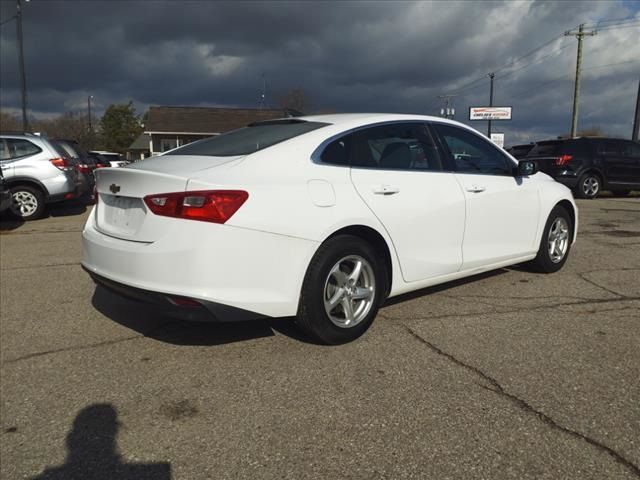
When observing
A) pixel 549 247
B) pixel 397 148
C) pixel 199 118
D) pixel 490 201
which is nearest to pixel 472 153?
pixel 490 201

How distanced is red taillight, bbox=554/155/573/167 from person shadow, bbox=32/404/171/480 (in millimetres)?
13968

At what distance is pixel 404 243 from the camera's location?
377cm

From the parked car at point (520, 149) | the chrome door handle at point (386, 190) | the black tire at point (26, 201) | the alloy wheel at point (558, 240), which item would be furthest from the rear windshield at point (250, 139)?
the parked car at point (520, 149)

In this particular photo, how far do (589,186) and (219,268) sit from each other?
45.9 feet

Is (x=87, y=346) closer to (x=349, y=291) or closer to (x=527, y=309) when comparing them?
(x=349, y=291)

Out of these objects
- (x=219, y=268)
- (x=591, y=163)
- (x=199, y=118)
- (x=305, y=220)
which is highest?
(x=199, y=118)

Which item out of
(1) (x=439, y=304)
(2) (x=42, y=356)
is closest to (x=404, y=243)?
(1) (x=439, y=304)

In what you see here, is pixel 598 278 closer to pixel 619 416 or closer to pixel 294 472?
pixel 619 416

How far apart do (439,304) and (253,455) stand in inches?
97.2

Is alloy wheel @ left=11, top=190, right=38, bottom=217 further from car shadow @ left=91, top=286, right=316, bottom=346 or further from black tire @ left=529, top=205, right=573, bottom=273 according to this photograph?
black tire @ left=529, top=205, right=573, bottom=273

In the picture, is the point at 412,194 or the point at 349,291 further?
the point at 412,194

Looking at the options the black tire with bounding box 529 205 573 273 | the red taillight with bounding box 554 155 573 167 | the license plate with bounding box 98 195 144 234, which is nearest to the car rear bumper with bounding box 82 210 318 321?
the license plate with bounding box 98 195 144 234

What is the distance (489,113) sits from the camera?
50.4 m

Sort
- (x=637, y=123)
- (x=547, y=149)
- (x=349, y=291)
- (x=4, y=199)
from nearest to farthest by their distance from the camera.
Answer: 1. (x=349, y=291)
2. (x=4, y=199)
3. (x=547, y=149)
4. (x=637, y=123)
